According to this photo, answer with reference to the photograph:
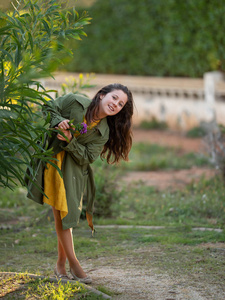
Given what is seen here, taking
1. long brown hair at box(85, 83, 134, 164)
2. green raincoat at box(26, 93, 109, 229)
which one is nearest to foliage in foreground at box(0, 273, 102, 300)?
green raincoat at box(26, 93, 109, 229)

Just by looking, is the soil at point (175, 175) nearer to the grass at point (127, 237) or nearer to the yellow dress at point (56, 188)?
the grass at point (127, 237)

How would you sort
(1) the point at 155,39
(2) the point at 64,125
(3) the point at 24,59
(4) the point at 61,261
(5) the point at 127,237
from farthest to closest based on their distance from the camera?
(1) the point at 155,39, (5) the point at 127,237, (4) the point at 61,261, (2) the point at 64,125, (3) the point at 24,59

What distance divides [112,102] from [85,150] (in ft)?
Result: 1.26

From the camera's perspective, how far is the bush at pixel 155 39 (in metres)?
Result: 12.7

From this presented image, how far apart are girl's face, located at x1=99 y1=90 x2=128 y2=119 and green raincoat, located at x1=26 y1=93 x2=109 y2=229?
0.11 metres

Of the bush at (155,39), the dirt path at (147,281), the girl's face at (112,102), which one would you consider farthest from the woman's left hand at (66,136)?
the bush at (155,39)

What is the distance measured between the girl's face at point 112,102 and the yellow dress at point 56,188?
0.12m

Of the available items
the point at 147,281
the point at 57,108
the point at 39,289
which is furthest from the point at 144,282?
the point at 57,108

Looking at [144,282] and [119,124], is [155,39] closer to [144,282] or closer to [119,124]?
[119,124]

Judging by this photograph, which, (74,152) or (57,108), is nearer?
(74,152)

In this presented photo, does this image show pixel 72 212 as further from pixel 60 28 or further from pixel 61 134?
pixel 60 28

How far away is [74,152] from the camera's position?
3514 mm

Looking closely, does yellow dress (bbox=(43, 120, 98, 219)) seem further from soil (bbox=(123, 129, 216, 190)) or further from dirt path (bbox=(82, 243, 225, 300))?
soil (bbox=(123, 129, 216, 190))

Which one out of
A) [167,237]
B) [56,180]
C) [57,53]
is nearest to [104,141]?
[56,180]
